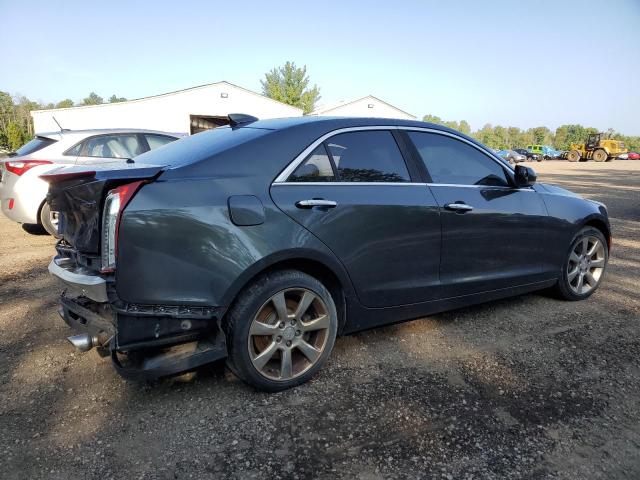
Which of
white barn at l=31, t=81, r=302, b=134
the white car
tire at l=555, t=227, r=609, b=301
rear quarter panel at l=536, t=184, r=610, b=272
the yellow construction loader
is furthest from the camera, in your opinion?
the yellow construction loader

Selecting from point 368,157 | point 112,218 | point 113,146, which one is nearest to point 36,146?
point 113,146

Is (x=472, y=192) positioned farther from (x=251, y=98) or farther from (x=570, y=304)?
(x=251, y=98)

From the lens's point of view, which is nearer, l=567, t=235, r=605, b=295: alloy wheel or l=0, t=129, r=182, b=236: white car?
l=567, t=235, r=605, b=295: alloy wheel

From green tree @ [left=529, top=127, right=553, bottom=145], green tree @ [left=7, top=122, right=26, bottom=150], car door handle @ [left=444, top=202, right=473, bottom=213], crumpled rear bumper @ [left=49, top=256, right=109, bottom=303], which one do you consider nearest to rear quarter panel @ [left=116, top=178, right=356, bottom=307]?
crumpled rear bumper @ [left=49, top=256, right=109, bottom=303]

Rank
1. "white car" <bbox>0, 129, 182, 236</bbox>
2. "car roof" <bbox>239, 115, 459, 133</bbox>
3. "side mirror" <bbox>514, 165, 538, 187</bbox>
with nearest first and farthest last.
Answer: "car roof" <bbox>239, 115, 459, 133</bbox>, "side mirror" <bbox>514, 165, 538, 187</bbox>, "white car" <bbox>0, 129, 182, 236</bbox>

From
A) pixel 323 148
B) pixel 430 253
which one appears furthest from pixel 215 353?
pixel 430 253

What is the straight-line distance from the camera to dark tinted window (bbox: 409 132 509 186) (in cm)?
347

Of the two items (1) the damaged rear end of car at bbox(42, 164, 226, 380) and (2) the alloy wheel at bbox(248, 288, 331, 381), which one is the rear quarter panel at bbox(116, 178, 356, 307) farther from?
(2) the alloy wheel at bbox(248, 288, 331, 381)

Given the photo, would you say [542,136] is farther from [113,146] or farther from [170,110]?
[113,146]

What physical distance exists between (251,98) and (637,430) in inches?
1107

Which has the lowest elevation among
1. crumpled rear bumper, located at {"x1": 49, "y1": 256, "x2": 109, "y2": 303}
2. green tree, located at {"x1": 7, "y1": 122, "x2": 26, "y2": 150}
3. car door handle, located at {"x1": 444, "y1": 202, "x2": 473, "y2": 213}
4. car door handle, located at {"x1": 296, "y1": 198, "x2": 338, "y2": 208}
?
→ green tree, located at {"x1": 7, "y1": 122, "x2": 26, "y2": 150}

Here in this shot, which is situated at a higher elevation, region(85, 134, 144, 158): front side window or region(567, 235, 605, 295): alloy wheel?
region(85, 134, 144, 158): front side window

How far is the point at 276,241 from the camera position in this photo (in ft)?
8.59

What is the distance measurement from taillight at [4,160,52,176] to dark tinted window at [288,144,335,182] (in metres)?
5.10
